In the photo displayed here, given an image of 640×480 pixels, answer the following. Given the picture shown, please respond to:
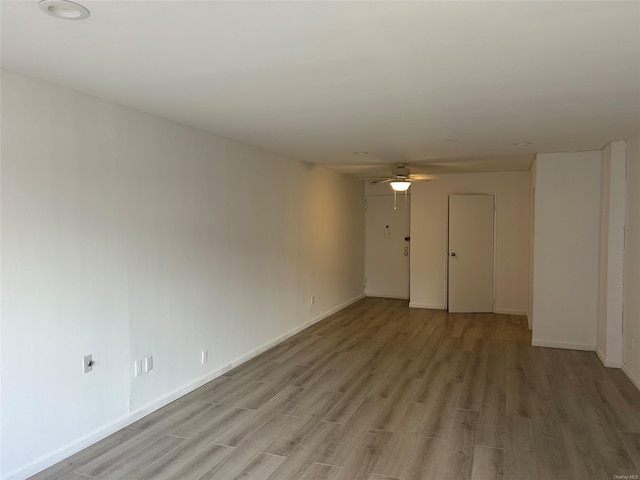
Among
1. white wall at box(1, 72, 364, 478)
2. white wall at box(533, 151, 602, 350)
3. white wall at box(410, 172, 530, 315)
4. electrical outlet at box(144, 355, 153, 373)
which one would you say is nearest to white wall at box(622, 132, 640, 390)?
white wall at box(533, 151, 602, 350)

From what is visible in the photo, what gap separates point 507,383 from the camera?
14.4 feet

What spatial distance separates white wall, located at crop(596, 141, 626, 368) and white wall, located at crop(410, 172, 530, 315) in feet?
8.11

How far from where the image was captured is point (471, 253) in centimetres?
775

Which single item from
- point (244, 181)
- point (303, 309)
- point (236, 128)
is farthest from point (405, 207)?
point (236, 128)

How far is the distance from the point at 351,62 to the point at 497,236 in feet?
19.9

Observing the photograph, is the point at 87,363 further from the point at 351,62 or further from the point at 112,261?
the point at 351,62

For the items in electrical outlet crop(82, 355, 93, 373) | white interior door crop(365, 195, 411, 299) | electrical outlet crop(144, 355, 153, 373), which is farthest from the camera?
white interior door crop(365, 195, 411, 299)

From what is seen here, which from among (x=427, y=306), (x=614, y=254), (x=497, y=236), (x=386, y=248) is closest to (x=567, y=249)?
(x=614, y=254)

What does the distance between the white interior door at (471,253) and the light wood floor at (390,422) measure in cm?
221

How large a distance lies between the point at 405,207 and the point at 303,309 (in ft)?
11.4

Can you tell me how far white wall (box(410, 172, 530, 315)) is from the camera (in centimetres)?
756

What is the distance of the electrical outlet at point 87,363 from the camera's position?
3096mm

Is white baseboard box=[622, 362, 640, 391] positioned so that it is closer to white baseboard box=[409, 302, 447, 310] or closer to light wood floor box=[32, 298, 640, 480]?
light wood floor box=[32, 298, 640, 480]

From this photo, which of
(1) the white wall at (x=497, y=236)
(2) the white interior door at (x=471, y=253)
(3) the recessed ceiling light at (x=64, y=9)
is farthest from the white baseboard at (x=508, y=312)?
(3) the recessed ceiling light at (x=64, y=9)
